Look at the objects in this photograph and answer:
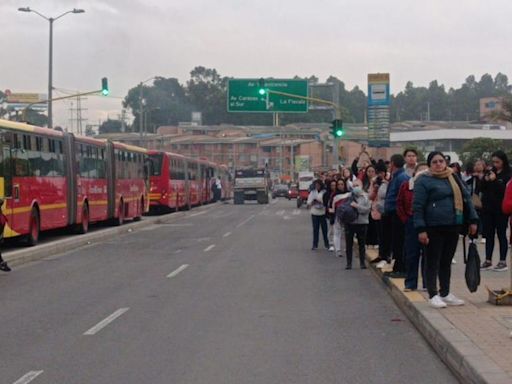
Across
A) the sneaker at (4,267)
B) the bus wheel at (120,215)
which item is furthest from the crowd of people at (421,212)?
the bus wheel at (120,215)

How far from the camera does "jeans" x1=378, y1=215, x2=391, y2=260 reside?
15.6m

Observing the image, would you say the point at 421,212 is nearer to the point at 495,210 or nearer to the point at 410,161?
the point at 410,161

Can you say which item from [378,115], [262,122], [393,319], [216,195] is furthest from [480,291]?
[262,122]

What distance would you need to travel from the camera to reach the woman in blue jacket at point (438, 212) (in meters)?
10.5

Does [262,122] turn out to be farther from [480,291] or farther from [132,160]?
[480,291]

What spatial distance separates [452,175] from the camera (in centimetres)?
1073

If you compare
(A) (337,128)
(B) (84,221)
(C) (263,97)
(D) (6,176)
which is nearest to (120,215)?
(B) (84,221)

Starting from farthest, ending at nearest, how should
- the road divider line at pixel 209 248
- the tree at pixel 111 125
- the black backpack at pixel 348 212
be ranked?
1. the tree at pixel 111 125
2. the road divider line at pixel 209 248
3. the black backpack at pixel 348 212

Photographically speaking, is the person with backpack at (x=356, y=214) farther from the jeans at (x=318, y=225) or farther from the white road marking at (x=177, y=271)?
the jeans at (x=318, y=225)

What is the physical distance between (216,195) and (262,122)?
299 ft

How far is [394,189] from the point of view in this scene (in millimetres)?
13992

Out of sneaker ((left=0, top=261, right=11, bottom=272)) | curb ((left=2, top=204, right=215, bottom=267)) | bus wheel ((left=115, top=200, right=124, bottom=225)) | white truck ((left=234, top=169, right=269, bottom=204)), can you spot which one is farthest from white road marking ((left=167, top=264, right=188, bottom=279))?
white truck ((left=234, top=169, right=269, bottom=204))

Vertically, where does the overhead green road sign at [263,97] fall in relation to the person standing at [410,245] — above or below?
above

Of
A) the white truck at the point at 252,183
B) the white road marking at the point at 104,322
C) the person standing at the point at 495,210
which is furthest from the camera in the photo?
the white truck at the point at 252,183
